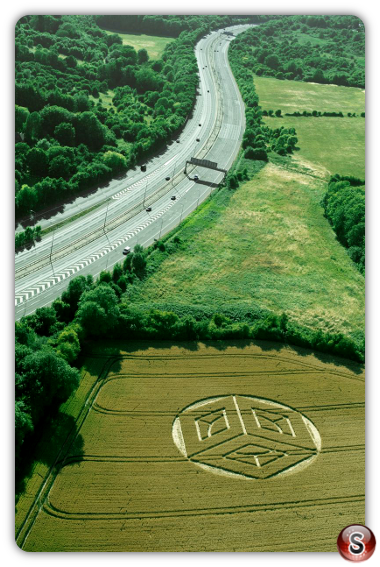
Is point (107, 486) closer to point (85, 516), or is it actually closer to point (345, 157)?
point (85, 516)

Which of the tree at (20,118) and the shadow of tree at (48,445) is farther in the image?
the tree at (20,118)

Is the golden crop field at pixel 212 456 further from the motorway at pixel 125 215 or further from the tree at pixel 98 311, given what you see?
the motorway at pixel 125 215

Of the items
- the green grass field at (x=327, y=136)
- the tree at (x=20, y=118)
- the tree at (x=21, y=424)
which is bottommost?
the tree at (x=21, y=424)

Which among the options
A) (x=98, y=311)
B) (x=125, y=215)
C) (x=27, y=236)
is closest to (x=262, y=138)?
(x=125, y=215)

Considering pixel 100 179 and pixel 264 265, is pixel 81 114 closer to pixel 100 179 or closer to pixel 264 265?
pixel 100 179

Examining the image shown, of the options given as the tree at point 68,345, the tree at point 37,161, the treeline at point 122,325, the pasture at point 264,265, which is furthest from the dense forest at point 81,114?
the tree at point 68,345

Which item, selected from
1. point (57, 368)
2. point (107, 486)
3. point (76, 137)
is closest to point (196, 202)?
point (76, 137)
